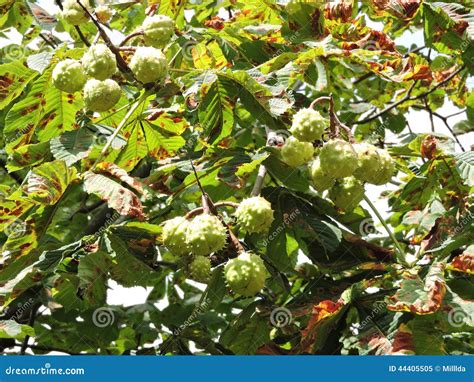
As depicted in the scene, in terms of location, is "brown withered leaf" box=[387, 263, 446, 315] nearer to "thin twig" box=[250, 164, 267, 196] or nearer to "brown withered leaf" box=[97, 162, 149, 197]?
"thin twig" box=[250, 164, 267, 196]

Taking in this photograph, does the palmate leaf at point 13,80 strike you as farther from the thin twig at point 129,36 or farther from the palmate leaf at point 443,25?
the palmate leaf at point 443,25

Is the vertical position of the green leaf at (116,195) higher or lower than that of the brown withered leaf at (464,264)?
higher

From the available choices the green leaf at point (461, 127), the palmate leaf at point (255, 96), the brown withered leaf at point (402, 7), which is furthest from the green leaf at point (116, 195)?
the green leaf at point (461, 127)

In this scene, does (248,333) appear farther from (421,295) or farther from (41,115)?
(41,115)

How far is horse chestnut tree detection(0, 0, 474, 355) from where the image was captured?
2.04 m

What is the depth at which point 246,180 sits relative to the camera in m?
2.53

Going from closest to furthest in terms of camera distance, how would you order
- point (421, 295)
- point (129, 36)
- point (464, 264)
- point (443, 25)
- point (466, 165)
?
point (421, 295) < point (464, 264) < point (129, 36) < point (466, 165) < point (443, 25)

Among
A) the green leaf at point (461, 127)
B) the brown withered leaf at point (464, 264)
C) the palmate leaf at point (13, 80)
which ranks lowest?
the green leaf at point (461, 127)

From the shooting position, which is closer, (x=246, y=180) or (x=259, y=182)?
(x=259, y=182)

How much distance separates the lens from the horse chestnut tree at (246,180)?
2045mm

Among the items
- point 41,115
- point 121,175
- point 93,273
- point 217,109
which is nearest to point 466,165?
point 217,109

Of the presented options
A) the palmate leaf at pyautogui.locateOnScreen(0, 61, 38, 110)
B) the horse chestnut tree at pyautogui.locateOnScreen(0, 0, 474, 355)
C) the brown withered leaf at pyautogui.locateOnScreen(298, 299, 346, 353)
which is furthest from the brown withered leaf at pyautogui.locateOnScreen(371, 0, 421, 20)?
the palmate leaf at pyautogui.locateOnScreen(0, 61, 38, 110)

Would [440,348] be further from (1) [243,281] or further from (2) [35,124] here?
(2) [35,124]

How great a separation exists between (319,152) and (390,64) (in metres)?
0.53
